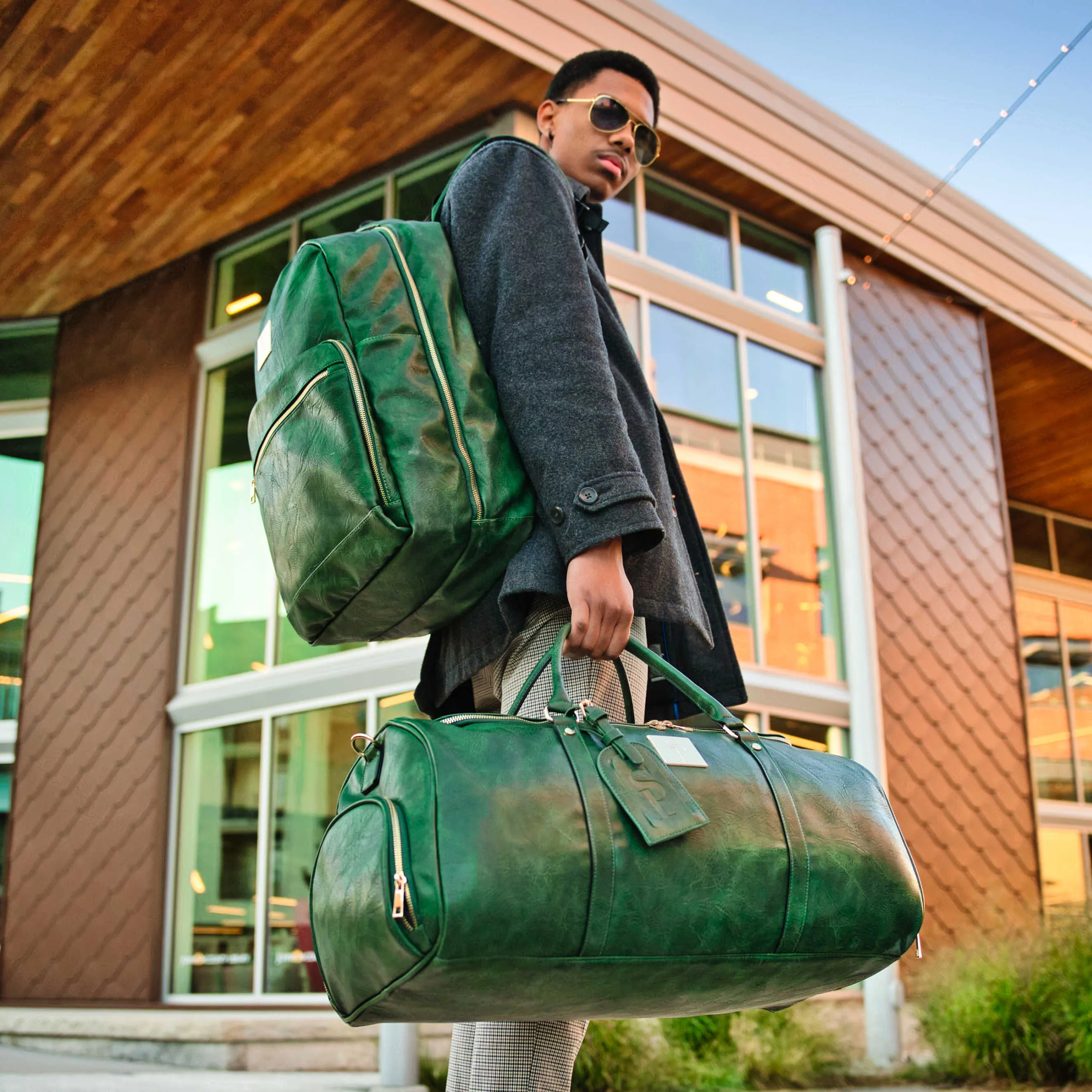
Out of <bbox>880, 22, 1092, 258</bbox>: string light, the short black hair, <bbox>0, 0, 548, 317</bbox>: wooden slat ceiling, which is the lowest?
the short black hair

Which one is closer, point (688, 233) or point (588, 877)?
point (588, 877)

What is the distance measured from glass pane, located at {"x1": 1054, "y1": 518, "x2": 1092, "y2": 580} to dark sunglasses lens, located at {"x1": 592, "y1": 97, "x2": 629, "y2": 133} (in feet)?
40.1

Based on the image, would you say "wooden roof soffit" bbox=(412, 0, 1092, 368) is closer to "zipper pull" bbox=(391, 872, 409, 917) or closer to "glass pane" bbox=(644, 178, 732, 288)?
"glass pane" bbox=(644, 178, 732, 288)

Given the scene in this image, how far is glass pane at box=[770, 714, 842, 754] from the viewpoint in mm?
7078

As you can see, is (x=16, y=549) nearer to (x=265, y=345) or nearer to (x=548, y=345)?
(x=265, y=345)

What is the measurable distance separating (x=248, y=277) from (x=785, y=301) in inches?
147

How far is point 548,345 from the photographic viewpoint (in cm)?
141

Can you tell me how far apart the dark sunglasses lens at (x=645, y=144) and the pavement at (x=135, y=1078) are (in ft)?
9.14

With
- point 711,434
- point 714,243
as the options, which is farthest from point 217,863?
point 714,243

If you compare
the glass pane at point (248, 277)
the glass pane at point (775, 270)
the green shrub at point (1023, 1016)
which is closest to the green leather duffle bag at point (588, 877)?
the green shrub at point (1023, 1016)

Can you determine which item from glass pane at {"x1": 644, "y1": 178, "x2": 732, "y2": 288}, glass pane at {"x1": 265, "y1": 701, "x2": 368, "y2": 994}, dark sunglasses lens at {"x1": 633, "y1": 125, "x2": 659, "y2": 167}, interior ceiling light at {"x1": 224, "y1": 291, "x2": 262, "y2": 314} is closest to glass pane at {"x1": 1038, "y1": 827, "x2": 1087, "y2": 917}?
glass pane at {"x1": 644, "y1": 178, "x2": 732, "y2": 288}

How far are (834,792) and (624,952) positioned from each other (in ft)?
1.09

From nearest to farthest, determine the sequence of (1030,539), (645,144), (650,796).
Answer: (650,796)
(645,144)
(1030,539)

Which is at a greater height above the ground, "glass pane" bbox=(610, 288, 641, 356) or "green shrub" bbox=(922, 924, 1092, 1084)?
"glass pane" bbox=(610, 288, 641, 356)
